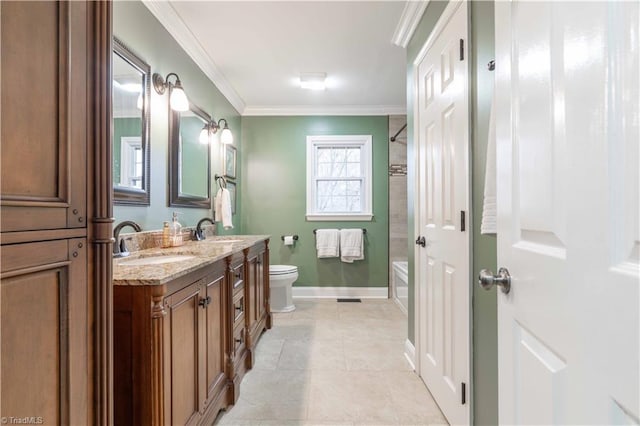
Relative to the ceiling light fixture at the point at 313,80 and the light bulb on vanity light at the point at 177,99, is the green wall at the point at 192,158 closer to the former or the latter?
the light bulb on vanity light at the point at 177,99

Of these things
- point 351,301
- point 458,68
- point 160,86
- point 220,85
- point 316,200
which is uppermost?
point 220,85

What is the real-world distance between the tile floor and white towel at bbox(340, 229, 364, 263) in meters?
0.96

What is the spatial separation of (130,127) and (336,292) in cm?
296

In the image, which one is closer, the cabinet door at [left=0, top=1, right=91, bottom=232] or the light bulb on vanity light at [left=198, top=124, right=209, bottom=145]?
the cabinet door at [left=0, top=1, right=91, bottom=232]

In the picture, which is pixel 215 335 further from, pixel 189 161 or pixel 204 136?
pixel 204 136

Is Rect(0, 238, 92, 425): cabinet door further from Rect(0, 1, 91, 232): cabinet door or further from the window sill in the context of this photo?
the window sill

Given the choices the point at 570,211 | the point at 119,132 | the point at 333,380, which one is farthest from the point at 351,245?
the point at 570,211

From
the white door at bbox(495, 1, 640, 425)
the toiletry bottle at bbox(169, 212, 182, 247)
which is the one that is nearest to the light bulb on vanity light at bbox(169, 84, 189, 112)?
the toiletry bottle at bbox(169, 212, 182, 247)

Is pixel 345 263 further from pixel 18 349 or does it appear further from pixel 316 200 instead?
pixel 18 349

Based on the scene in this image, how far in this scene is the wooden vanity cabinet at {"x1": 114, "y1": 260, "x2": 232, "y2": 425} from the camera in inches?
40.1

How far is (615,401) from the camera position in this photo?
1.48ft

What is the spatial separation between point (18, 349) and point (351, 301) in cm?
350

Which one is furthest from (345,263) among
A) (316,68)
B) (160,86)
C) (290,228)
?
(160,86)

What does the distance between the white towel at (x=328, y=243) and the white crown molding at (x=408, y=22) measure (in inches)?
87.6
